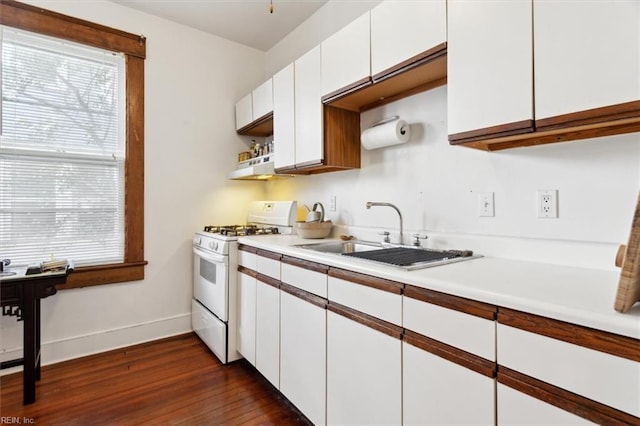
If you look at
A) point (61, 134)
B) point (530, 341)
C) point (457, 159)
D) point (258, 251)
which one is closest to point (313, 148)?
point (258, 251)

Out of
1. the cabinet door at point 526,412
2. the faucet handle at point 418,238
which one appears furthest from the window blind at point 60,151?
the cabinet door at point 526,412

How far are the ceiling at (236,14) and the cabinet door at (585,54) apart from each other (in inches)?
77.4

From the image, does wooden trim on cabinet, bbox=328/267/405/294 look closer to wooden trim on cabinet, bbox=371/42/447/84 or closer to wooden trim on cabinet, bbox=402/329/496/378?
wooden trim on cabinet, bbox=402/329/496/378

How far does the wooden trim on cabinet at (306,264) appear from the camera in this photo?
5.06 feet

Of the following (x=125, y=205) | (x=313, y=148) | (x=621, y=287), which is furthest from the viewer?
(x=125, y=205)

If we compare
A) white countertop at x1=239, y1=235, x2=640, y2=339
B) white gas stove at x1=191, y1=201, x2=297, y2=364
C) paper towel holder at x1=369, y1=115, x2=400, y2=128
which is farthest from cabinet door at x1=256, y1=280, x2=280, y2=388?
paper towel holder at x1=369, y1=115, x2=400, y2=128

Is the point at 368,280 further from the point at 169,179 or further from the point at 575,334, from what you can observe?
the point at 169,179

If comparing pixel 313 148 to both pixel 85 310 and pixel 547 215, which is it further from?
pixel 85 310

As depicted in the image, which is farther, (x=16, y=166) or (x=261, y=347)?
(x=16, y=166)

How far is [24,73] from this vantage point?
2.31 metres

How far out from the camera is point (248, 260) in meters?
Result: 2.23

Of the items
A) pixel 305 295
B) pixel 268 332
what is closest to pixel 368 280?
pixel 305 295

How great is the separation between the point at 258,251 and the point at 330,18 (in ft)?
6.14

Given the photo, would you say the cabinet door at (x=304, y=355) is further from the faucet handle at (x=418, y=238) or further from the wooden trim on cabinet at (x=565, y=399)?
the wooden trim on cabinet at (x=565, y=399)
